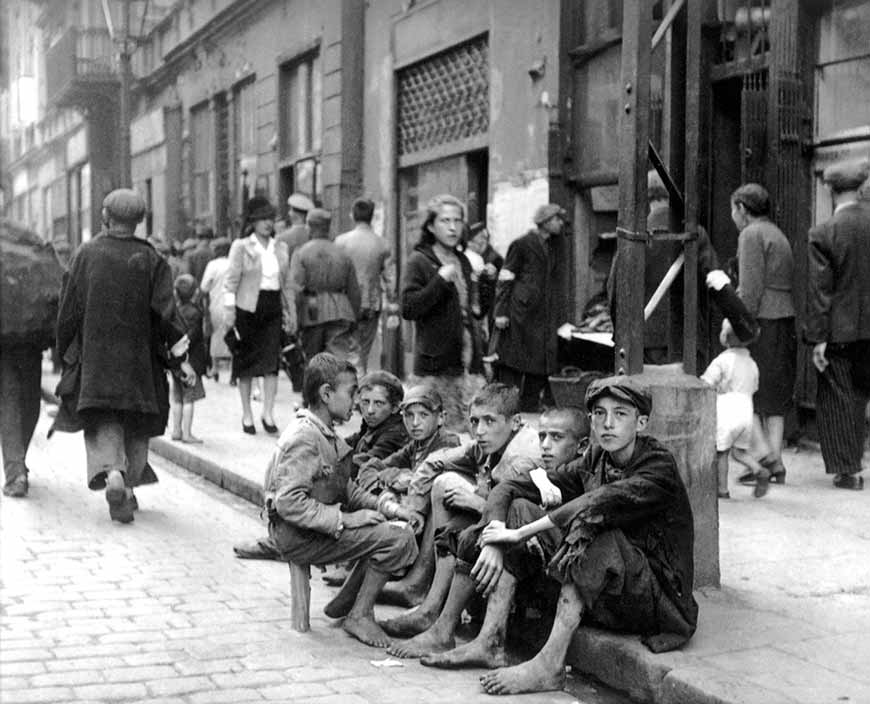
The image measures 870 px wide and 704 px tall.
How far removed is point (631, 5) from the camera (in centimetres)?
598

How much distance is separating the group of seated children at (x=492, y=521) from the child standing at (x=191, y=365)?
A: 5.07 metres

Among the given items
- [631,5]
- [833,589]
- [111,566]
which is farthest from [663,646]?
[111,566]

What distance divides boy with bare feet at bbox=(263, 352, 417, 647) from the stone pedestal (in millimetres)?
1168

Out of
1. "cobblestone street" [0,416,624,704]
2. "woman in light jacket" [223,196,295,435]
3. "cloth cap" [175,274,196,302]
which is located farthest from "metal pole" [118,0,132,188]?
"cobblestone street" [0,416,624,704]

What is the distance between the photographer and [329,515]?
19.1 ft

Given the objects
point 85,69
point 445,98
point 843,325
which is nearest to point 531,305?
point 843,325

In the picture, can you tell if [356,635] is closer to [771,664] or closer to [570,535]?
[570,535]

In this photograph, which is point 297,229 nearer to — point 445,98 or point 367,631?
point 445,98

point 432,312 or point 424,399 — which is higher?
point 432,312

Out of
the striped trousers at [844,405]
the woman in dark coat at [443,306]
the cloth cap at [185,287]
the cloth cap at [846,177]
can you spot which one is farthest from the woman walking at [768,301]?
the cloth cap at [185,287]

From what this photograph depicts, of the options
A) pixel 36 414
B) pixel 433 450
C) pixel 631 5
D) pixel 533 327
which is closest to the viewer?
pixel 631 5

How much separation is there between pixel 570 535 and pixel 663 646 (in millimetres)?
507

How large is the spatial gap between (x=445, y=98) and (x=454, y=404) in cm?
688

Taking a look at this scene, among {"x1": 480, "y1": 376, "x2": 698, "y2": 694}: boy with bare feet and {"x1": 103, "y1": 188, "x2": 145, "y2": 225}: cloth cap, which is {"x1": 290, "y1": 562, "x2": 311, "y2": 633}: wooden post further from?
{"x1": 103, "y1": 188, "x2": 145, "y2": 225}: cloth cap
